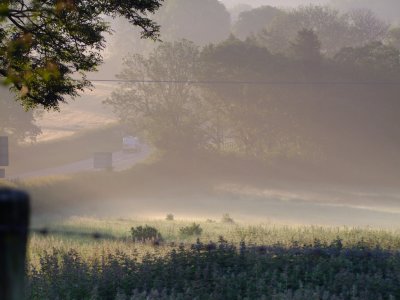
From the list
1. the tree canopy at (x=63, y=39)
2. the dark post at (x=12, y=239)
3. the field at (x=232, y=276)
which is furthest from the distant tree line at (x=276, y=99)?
the dark post at (x=12, y=239)

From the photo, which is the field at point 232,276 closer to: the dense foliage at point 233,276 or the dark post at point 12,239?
the dense foliage at point 233,276

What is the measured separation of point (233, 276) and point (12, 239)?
21.0 ft

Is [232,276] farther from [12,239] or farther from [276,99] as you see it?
[276,99]

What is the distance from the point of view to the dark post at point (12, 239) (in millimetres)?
2121

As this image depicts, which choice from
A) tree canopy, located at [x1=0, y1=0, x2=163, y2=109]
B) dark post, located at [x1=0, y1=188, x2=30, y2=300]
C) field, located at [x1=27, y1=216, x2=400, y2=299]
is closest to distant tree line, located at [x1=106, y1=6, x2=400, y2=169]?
tree canopy, located at [x1=0, y1=0, x2=163, y2=109]

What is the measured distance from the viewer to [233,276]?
8.41m

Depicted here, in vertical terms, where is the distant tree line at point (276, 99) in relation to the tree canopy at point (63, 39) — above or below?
above

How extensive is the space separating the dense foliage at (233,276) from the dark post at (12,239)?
16.5 ft

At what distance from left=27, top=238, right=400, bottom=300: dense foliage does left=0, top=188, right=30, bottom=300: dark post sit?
198 inches

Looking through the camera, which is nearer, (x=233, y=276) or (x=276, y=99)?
(x=233, y=276)

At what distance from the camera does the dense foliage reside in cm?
800

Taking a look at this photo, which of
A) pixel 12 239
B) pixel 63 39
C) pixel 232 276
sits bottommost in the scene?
pixel 232 276

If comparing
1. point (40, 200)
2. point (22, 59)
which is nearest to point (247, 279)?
point (22, 59)

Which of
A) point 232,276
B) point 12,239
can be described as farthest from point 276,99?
point 12,239
